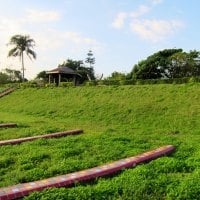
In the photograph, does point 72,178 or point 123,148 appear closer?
point 72,178

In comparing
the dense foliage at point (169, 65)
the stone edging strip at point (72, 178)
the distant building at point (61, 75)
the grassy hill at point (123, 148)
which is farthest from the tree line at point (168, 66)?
the stone edging strip at point (72, 178)

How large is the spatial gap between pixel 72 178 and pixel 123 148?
278 centimetres

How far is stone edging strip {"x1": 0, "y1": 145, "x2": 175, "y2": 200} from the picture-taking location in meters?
5.09

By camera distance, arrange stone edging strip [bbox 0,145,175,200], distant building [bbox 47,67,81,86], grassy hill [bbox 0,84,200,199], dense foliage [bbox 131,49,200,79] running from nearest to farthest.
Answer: stone edging strip [bbox 0,145,175,200], grassy hill [bbox 0,84,200,199], dense foliage [bbox 131,49,200,79], distant building [bbox 47,67,81,86]

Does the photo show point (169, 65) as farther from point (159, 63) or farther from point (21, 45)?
point (21, 45)

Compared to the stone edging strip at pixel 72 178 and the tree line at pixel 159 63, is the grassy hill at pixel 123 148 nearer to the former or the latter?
the stone edging strip at pixel 72 178

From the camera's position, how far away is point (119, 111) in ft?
56.2

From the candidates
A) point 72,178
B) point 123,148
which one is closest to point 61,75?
point 123,148

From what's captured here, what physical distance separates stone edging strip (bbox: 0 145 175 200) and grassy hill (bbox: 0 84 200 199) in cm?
15

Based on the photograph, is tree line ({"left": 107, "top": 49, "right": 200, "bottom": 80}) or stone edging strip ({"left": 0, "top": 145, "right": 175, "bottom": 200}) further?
tree line ({"left": 107, "top": 49, "right": 200, "bottom": 80})

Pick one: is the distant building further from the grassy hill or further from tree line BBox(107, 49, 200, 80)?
the grassy hill

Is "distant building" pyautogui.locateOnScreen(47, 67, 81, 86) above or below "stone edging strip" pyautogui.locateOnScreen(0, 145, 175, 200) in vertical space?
above

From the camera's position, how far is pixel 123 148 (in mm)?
8352

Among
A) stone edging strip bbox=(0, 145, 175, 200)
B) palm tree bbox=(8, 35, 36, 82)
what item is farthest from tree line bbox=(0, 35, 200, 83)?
stone edging strip bbox=(0, 145, 175, 200)
